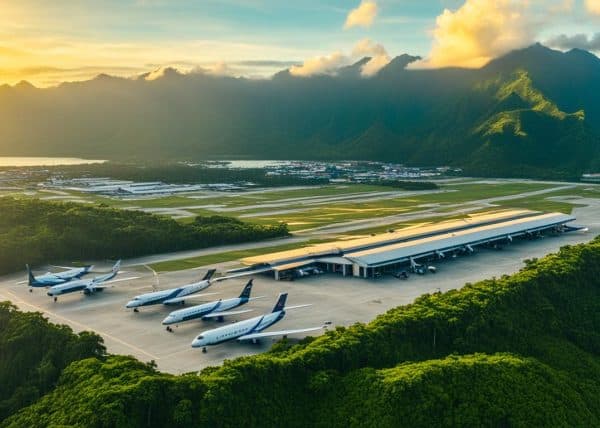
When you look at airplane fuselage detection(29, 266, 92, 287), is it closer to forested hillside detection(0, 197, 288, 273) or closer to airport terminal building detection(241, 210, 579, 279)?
forested hillside detection(0, 197, 288, 273)

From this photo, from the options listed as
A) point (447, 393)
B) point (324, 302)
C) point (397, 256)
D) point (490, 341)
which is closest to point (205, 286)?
point (324, 302)

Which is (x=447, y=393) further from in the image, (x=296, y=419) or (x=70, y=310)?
(x=70, y=310)

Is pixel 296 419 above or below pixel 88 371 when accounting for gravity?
below

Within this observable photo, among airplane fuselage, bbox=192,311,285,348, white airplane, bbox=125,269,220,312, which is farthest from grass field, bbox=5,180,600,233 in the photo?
airplane fuselage, bbox=192,311,285,348

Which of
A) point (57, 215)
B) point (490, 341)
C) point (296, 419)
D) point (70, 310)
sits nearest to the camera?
point (296, 419)

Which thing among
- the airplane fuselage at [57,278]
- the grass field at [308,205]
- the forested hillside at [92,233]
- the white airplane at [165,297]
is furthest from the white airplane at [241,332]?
the grass field at [308,205]

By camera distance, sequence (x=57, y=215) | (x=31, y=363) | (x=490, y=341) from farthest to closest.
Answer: (x=57, y=215), (x=490, y=341), (x=31, y=363)

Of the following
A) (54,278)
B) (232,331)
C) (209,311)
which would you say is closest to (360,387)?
(232,331)
